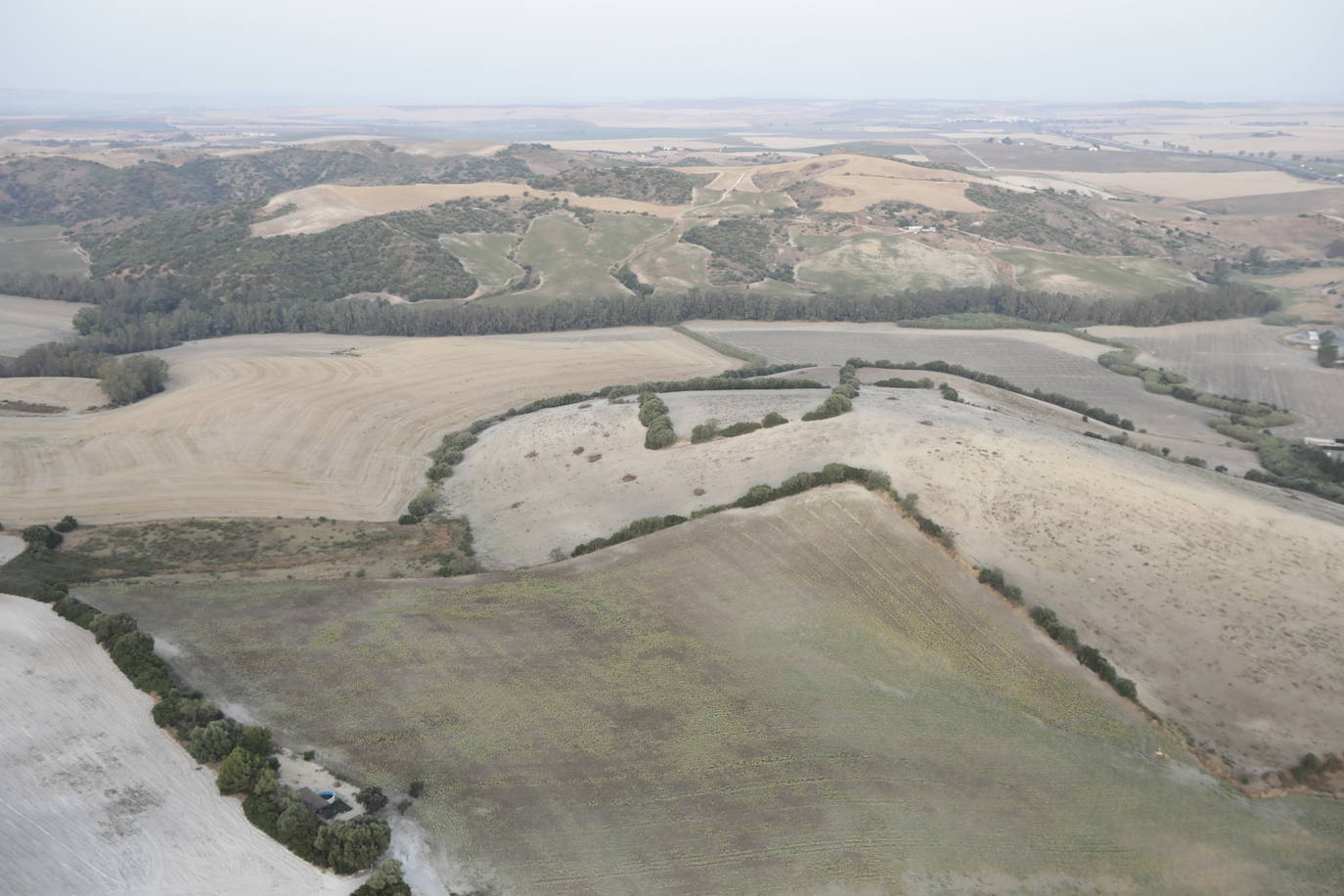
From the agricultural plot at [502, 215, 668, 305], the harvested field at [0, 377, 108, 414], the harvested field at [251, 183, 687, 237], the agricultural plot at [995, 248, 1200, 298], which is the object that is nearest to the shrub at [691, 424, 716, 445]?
the harvested field at [0, 377, 108, 414]

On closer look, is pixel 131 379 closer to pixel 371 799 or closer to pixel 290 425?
pixel 290 425

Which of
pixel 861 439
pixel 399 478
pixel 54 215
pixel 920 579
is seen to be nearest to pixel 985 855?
pixel 920 579

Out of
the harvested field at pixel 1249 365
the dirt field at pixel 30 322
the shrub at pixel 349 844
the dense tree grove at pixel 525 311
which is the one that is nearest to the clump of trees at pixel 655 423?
the shrub at pixel 349 844

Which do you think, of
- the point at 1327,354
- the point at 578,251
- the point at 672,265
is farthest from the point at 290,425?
the point at 1327,354

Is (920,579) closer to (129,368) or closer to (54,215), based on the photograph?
(129,368)

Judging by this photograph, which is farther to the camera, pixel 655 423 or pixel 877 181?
pixel 877 181

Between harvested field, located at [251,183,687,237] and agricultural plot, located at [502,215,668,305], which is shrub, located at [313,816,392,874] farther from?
harvested field, located at [251,183,687,237]

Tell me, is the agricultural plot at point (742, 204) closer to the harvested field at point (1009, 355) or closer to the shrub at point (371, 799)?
the harvested field at point (1009, 355)
